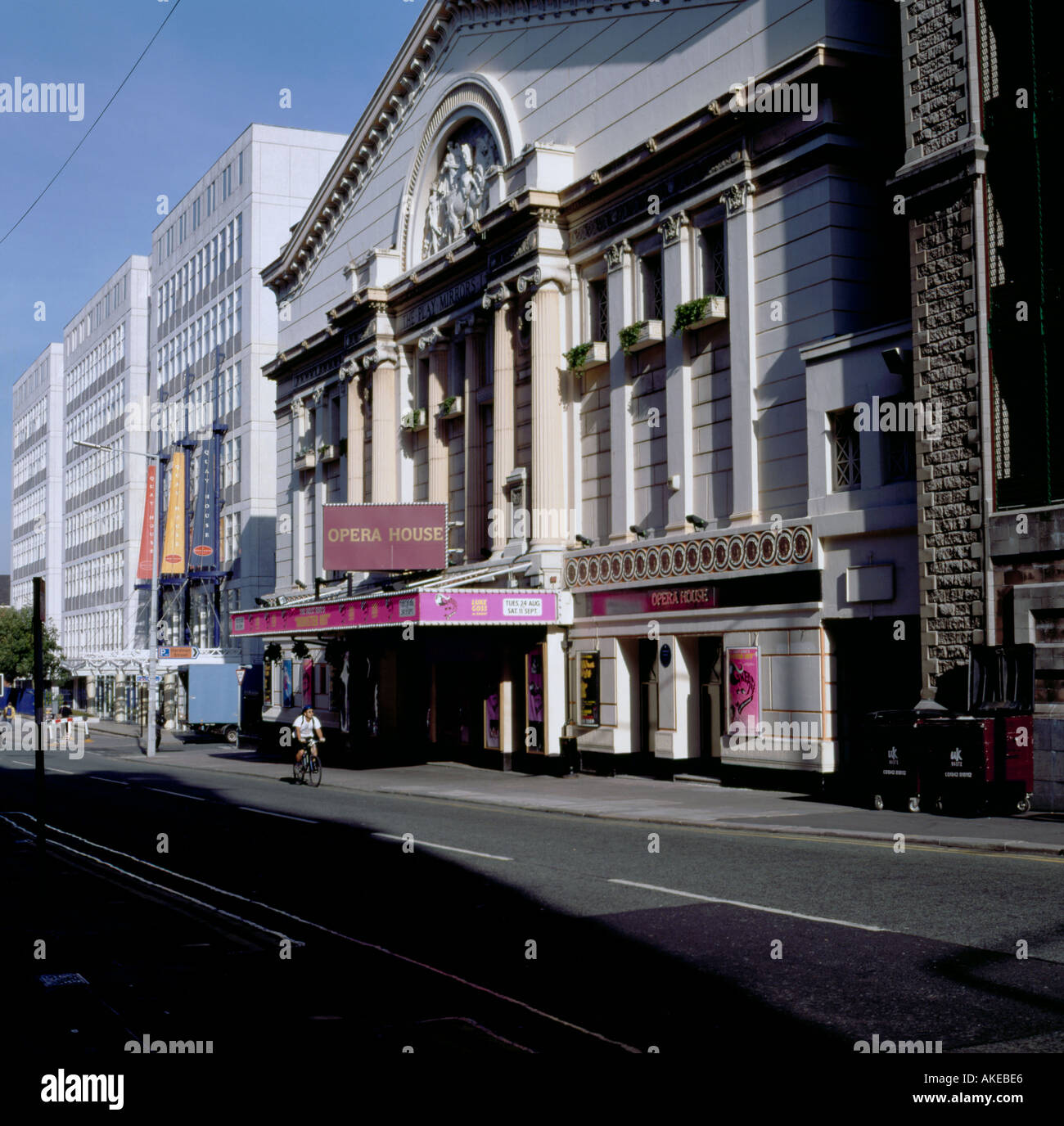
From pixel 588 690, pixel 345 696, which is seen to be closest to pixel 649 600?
pixel 588 690

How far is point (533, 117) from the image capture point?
3631 centimetres

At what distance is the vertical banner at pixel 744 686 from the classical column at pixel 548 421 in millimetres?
8073

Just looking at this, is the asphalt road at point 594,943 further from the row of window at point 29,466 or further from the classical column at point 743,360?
the row of window at point 29,466

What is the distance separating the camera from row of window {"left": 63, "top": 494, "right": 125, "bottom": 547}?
3538 inches

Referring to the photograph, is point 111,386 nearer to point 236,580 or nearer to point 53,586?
point 53,586

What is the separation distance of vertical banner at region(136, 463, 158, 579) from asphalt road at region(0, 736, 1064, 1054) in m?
54.2

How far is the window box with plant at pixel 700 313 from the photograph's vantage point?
28.1 metres

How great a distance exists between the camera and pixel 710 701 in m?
29.9

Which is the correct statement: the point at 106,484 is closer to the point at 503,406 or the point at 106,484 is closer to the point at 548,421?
the point at 503,406

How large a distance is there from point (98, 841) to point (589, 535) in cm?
1719

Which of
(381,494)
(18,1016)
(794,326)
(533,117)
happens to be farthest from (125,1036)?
(381,494)

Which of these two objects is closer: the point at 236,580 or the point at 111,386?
the point at 236,580

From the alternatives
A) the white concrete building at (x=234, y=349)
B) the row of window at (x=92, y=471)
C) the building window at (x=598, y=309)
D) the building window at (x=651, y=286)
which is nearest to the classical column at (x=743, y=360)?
the building window at (x=651, y=286)

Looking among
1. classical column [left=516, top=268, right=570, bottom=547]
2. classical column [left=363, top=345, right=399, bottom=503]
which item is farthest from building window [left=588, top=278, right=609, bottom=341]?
classical column [left=363, top=345, right=399, bottom=503]
